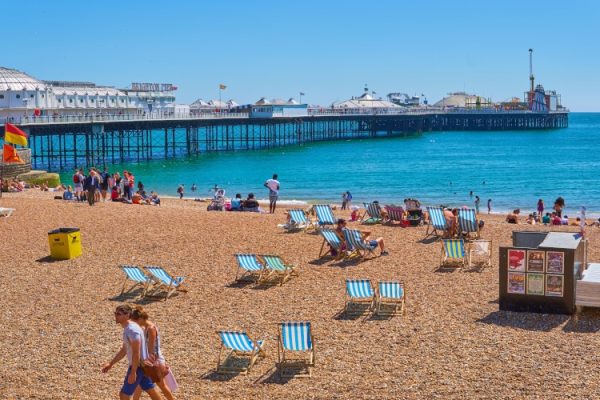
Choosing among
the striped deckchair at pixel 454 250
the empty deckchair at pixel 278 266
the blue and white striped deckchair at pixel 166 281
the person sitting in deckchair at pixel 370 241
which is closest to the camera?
the blue and white striped deckchair at pixel 166 281

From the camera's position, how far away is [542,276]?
28.9 feet

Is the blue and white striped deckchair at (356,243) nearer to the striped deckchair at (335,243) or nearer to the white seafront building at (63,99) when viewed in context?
the striped deckchair at (335,243)

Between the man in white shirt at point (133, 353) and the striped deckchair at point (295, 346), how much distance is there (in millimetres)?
1571

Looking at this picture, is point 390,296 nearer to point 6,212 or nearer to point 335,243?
point 335,243

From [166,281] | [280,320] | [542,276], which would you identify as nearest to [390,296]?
[280,320]

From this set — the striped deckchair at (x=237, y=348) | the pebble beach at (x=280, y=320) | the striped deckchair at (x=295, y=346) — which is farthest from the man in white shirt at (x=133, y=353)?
the striped deckchair at (x=295, y=346)

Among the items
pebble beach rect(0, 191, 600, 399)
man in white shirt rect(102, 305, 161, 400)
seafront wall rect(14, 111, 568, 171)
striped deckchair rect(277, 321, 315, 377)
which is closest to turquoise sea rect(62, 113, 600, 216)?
seafront wall rect(14, 111, 568, 171)

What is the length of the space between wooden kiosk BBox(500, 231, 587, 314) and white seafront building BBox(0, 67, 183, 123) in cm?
3433

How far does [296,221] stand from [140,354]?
320 inches

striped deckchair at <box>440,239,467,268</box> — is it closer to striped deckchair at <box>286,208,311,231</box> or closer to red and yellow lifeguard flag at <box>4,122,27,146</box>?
striped deckchair at <box>286,208,311,231</box>

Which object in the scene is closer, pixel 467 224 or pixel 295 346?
pixel 295 346

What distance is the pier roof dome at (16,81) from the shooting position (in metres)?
50.2

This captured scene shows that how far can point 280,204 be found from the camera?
26844 millimetres

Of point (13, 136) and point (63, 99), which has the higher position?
point (63, 99)
